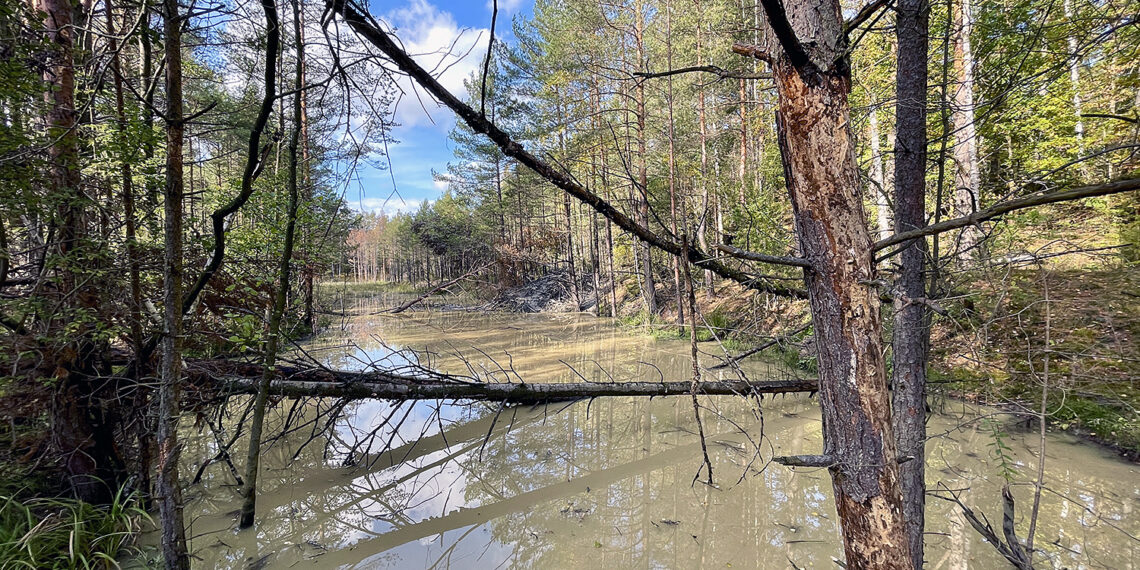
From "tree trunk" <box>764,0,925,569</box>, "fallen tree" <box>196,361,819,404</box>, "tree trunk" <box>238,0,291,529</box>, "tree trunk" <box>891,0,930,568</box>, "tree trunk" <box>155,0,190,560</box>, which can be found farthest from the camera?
"fallen tree" <box>196,361,819,404</box>

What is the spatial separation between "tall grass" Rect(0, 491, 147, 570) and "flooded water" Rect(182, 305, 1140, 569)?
468mm

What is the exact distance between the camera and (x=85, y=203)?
2.81m

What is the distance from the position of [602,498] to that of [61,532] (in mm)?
3819

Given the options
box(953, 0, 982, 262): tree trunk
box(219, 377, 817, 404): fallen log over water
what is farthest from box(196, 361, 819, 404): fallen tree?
box(953, 0, 982, 262): tree trunk

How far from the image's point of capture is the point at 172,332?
1.84 meters

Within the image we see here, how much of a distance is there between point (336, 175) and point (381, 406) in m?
5.40

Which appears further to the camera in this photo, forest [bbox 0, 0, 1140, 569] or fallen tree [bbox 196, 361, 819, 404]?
fallen tree [bbox 196, 361, 819, 404]

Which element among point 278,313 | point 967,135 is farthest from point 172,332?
point 967,135

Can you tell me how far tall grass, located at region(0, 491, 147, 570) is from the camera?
250cm

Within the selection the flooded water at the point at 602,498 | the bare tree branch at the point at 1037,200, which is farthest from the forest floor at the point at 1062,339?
the bare tree branch at the point at 1037,200

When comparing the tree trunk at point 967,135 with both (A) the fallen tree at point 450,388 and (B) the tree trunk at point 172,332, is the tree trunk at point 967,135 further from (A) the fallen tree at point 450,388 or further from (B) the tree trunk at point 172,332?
(B) the tree trunk at point 172,332

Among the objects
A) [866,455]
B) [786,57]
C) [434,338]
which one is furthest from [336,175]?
[434,338]

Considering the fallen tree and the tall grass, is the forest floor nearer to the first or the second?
the fallen tree

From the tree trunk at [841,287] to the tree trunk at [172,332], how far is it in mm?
2373
